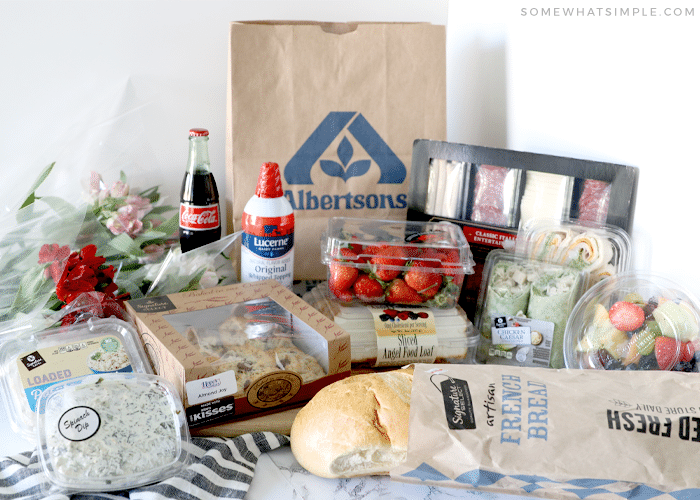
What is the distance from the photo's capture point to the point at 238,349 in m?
0.95

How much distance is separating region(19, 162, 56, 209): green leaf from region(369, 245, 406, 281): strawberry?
68 centimetres

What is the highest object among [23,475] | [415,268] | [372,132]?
[372,132]

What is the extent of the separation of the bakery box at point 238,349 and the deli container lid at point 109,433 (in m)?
0.04

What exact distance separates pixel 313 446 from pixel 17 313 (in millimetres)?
571

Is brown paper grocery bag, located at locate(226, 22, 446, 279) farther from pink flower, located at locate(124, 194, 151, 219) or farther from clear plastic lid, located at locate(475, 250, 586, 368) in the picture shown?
clear plastic lid, located at locate(475, 250, 586, 368)

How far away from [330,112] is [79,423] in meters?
0.79

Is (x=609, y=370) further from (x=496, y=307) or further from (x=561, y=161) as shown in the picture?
(x=561, y=161)

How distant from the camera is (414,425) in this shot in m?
0.75

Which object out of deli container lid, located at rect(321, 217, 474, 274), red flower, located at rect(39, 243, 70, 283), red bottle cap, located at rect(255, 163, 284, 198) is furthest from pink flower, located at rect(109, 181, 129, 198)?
deli container lid, located at rect(321, 217, 474, 274)

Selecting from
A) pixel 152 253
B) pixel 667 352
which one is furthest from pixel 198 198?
pixel 667 352

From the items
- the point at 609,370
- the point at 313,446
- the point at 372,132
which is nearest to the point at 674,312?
the point at 609,370

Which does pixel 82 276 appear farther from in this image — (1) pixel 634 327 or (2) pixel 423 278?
(1) pixel 634 327

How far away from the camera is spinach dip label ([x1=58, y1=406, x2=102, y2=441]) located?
76 centimetres
